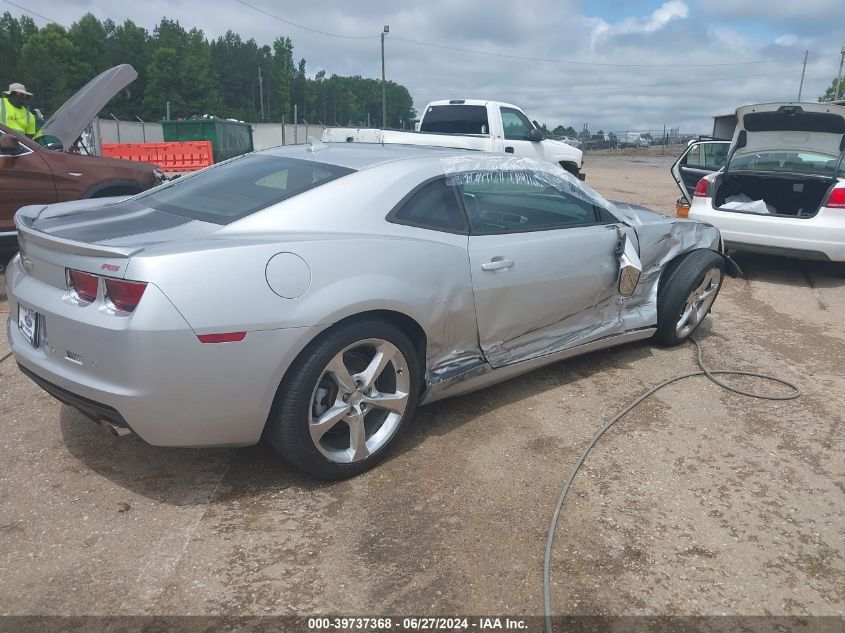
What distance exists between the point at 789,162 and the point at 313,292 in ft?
22.8

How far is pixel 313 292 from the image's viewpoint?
107 inches

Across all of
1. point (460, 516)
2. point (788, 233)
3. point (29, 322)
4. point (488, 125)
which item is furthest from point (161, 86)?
point (460, 516)

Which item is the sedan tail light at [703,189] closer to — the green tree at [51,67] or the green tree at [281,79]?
the green tree at [51,67]

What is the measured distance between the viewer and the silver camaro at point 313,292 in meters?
2.50

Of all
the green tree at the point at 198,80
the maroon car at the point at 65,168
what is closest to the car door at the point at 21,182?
the maroon car at the point at 65,168

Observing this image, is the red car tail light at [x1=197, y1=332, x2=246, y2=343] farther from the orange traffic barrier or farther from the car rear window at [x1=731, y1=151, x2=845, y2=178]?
the orange traffic barrier

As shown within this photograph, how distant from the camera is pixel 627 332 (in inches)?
174

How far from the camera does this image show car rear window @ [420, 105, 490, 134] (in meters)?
10.5

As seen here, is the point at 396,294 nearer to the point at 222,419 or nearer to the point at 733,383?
the point at 222,419

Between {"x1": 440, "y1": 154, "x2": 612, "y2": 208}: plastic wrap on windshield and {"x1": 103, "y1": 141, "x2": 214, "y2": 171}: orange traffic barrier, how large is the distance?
15.9 meters

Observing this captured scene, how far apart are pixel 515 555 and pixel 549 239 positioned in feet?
6.11

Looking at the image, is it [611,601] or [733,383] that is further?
[733,383]

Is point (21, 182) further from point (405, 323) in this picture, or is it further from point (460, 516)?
point (460, 516)

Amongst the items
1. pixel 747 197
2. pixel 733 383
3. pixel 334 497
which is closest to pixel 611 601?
pixel 334 497
